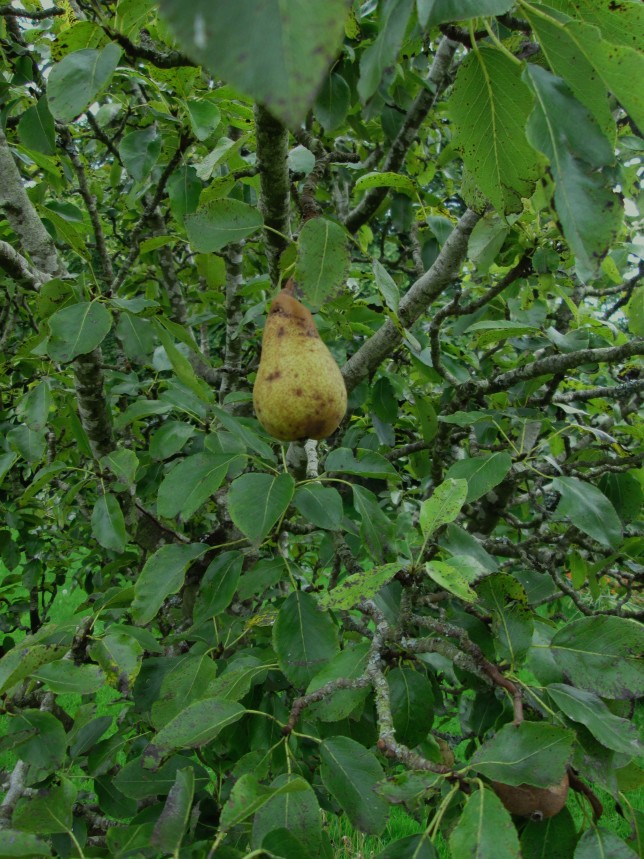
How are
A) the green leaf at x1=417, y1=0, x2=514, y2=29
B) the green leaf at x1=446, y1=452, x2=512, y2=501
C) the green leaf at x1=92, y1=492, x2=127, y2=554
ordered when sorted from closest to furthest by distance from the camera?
1. the green leaf at x1=417, y1=0, x2=514, y2=29
2. the green leaf at x1=446, y1=452, x2=512, y2=501
3. the green leaf at x1=92, y1=492, x2=127, y2=554

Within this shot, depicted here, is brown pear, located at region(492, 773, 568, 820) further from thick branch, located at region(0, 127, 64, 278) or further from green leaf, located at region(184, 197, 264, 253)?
thick branch, located at region(0, 127, 64, 278)

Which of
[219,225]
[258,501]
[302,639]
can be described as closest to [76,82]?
[219,225]

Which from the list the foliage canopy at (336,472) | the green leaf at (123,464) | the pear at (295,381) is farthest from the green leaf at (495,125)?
the green leaf at (123,464)

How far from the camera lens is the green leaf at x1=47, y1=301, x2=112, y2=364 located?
1.22 metres

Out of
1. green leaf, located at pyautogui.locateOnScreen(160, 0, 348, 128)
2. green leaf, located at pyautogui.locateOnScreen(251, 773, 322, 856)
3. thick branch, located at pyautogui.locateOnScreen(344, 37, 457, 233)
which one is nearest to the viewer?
green leaf, located at pyautogui.locateOnScreen(160, 0, 348, 128)

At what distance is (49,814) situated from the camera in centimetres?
87

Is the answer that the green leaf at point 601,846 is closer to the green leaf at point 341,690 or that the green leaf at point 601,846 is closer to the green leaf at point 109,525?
the green leaf at point 341,690

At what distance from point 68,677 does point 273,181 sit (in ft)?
2.52

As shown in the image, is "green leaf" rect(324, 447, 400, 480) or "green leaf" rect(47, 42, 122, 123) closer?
"green leaf" rect(47, 42, 122, 123)

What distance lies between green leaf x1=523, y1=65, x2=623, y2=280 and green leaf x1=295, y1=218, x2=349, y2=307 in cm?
35

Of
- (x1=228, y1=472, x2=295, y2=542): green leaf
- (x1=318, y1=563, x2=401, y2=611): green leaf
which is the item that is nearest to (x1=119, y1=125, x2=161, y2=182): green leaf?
(x1=228, y1=472, x2=295, y2=542): green leaf

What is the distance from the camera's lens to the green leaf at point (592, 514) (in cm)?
122

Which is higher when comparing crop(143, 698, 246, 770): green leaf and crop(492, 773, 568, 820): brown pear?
crop(492, 773, 568, 820): brown pear

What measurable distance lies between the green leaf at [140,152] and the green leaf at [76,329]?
32 cm
